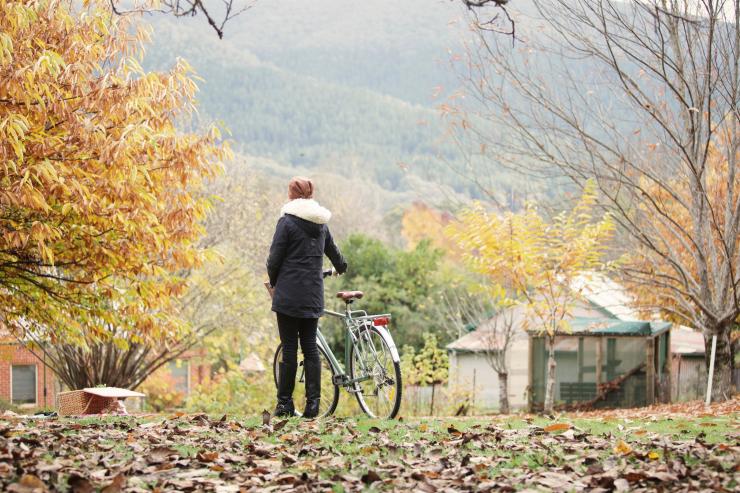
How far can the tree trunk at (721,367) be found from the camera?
1530 cm

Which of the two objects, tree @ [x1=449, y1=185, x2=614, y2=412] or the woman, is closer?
the woman

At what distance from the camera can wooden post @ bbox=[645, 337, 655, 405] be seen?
24066mm

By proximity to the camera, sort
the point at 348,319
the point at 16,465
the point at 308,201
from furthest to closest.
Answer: the point at 348,319
the point at 308,201
the point at 16,465

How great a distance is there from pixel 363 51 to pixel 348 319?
179 metres

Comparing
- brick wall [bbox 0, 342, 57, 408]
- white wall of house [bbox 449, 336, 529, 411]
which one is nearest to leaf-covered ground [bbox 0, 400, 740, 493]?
brick wall [bbox 0, 342, 57, 408]

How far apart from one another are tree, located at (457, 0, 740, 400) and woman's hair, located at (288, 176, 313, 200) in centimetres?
590

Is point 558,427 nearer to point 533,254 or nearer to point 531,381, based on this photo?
point 533,254

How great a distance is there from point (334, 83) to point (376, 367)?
169 m

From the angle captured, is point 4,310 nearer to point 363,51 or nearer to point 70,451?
point 70,451

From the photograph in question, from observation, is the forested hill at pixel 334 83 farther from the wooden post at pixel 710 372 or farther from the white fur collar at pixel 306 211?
the white fur collar at pixel 306 211

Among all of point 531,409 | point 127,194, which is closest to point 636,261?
point 531,409

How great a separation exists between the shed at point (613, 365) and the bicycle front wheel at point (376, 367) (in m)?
15.6

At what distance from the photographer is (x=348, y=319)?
8383 millimetres

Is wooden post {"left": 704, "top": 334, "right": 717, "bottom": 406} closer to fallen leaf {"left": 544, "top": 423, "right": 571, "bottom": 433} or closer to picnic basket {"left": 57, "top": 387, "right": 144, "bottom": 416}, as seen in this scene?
fallen leaf {"left": 544, "top": 423, "right": 571, "bottom": 433}
